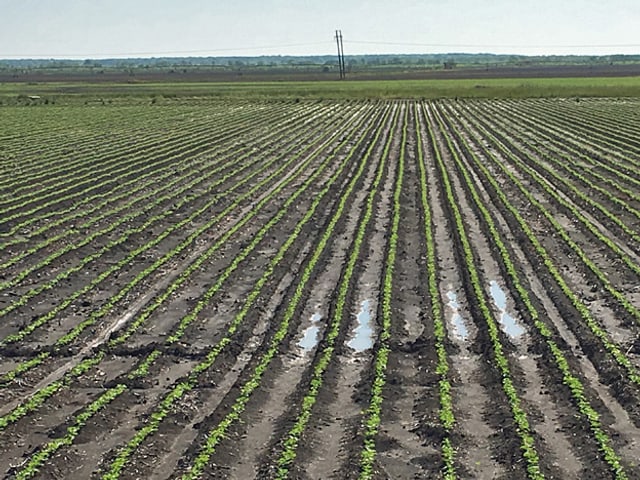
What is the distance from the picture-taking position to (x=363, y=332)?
11.9 metres

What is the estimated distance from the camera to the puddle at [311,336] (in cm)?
1142

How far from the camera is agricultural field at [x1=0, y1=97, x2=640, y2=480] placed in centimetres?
839

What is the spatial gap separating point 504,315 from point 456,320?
85 centimetres

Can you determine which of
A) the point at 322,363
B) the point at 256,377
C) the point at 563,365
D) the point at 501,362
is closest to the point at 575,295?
the point at 563,365

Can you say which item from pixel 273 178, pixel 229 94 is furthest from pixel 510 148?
pixel 229 94

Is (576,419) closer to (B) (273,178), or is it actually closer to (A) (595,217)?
(A) (595,217)

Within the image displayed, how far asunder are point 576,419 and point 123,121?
41346mm

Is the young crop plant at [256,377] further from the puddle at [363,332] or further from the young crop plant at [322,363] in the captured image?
the puddle at [363,332]

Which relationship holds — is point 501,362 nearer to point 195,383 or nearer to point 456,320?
point 456,320

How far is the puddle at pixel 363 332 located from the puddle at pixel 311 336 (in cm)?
54

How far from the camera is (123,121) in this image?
46781 mm

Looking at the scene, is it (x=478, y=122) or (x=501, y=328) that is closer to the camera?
(x=501, y=328)

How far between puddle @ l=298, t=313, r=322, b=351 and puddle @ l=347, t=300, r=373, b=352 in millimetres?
540

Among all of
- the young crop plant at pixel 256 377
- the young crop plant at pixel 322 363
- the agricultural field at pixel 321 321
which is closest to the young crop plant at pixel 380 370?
the agricultural field at pixel 321 321
